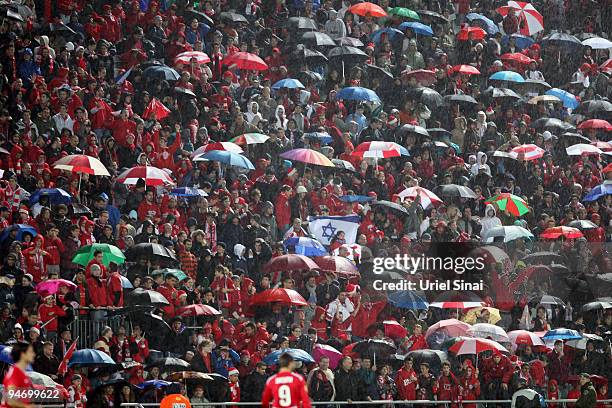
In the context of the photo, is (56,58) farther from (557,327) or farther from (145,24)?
(557,327)

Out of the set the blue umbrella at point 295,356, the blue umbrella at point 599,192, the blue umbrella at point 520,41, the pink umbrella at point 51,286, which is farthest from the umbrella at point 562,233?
the pink umbrella at point 51,286

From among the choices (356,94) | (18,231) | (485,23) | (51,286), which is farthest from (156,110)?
(485,23)

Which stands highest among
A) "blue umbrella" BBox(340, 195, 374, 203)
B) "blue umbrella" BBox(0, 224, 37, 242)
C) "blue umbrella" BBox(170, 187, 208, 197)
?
"blue umbrella" BBox(340, 195, 374, 203)

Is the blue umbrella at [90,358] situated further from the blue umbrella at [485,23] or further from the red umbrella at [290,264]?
the blue umbrella at [485,23]

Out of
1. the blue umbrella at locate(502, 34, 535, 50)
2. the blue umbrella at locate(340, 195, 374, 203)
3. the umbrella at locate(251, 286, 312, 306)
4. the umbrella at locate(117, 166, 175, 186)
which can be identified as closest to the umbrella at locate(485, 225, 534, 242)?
the blue umbrella at locate(340, 195, 374, 203)

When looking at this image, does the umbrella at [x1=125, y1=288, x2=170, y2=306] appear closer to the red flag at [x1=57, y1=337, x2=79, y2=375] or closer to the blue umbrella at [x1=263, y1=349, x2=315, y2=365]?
the red flag at [x1=57, y1=337, x2=79, y2=375]

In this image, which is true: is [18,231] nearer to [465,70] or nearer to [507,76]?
[465,70]

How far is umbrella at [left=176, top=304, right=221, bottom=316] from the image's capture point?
24984 millimetres

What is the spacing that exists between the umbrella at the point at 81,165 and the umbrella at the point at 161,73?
4.03 meters

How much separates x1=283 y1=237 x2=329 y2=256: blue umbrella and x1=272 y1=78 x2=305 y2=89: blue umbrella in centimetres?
536

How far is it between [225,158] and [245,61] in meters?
3.89

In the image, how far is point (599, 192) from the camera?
31.5 meters

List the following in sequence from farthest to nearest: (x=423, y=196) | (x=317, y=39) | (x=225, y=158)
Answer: (x=317, y=39)
(x=423, y=196)
(x=225, y=158)

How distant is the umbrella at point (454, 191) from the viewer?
30328mm
